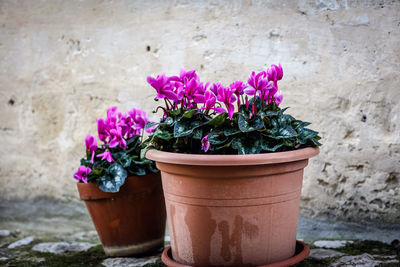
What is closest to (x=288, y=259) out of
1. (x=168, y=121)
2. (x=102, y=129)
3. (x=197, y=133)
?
(x=197, y=133)

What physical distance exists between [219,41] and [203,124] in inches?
39.6

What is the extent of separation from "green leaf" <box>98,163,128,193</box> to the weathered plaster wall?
67 cm

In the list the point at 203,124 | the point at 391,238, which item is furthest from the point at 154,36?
the point at 391,238

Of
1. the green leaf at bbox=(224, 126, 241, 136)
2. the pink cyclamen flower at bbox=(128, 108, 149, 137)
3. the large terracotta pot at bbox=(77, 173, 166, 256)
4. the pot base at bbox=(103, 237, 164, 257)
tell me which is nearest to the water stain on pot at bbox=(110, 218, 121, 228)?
the large terracotta pot at bbox=(77, 173, 166, 256)

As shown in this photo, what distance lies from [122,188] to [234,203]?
29.9 inches

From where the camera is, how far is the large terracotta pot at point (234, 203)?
178cm

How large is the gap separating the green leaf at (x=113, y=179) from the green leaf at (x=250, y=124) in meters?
0.75

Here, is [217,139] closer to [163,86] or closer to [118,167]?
[163,86]

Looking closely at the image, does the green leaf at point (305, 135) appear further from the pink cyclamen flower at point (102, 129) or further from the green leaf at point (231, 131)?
the pink cyclamen flower at point (102, 129)

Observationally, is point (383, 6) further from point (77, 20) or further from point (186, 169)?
point (77, 20)

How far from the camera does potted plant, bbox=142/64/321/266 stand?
1.79 metres

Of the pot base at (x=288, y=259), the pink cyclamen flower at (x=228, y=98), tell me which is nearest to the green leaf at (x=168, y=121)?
the pink cyclamen flower at (x=228, y=98)

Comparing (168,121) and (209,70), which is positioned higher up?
(209,70)

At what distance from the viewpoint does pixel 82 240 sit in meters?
2.90
